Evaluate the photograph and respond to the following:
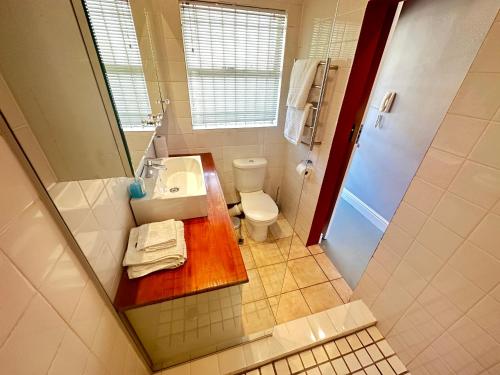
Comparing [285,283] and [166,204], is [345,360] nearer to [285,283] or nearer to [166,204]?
[285,283]

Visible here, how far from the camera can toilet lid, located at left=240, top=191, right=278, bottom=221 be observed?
1882 millimetres

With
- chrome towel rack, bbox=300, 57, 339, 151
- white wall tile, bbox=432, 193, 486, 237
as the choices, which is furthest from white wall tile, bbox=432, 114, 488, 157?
chrome towel rack, bbox=300, 57, 339, 151

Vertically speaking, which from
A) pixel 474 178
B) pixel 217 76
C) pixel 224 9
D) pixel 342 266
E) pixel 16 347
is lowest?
pixel 342 266

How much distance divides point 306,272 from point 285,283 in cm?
23

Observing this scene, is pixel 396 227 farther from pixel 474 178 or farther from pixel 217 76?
pixel 217 76

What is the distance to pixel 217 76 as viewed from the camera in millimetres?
1791

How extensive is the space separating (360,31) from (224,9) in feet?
3.42

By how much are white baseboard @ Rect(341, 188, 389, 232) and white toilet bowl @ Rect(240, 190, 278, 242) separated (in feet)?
2.81

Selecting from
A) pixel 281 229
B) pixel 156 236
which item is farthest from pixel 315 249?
pixel 156 236

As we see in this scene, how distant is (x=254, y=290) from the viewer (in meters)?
1.61

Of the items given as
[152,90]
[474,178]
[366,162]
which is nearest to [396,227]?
[474,178]

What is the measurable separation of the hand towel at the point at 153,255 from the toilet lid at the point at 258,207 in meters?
1.00

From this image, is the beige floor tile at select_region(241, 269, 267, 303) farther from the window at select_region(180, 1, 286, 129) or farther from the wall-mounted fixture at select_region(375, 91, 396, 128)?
the wall-mounted fixture at select_region(375, 91, 396, 128)

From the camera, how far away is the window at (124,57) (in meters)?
0.80
